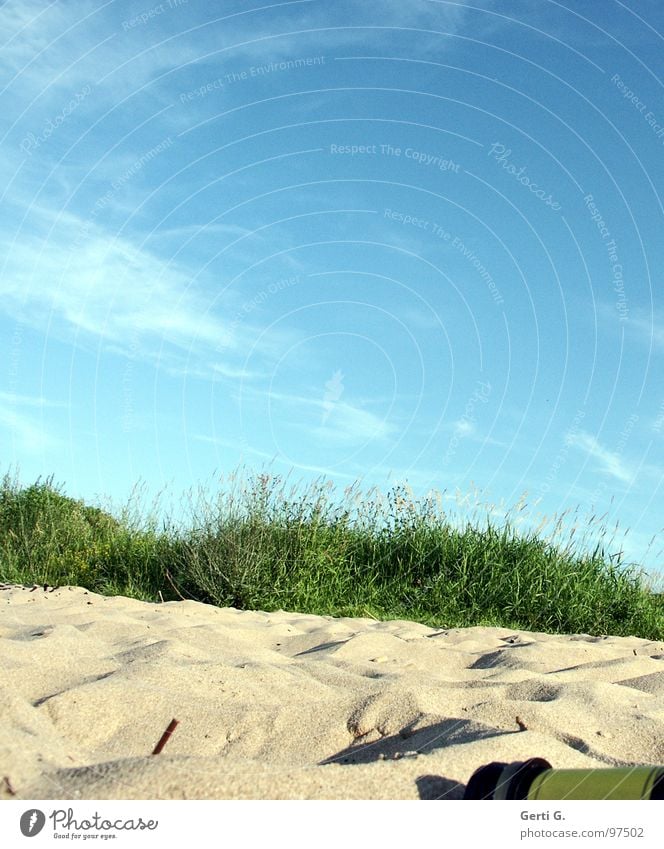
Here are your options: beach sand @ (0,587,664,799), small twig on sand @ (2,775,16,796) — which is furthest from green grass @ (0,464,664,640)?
small twig on sand @ (2,775,16,796)

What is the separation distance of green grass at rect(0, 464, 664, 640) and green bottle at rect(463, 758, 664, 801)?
4967 millimetres

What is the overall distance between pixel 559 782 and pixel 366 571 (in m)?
6.33

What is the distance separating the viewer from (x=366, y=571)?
27.3 feet

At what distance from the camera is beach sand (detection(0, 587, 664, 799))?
1.99 metres

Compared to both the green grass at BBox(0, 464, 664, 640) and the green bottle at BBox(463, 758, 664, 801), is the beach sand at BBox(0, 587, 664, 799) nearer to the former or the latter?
the green bottle at BBox(463, 758, 664, 801)

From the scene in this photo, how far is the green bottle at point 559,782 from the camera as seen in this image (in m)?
1.95

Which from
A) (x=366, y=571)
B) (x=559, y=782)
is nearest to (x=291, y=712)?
(x=559, y=782)

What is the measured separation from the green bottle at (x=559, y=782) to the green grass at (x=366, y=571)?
16.3 ft

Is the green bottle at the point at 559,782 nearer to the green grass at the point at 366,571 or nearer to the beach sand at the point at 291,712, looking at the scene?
the beach sand at the point at 291,712

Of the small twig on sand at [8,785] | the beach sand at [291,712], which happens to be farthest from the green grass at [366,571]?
the small twig on sand at [8,785]

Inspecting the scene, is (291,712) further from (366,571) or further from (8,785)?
(366,571)

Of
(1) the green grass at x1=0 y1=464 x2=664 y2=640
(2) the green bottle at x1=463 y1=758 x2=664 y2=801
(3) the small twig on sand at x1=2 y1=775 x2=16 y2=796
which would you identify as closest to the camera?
(3) the small twig on sand at x1=2 y1=775 x2=16 y2=796
